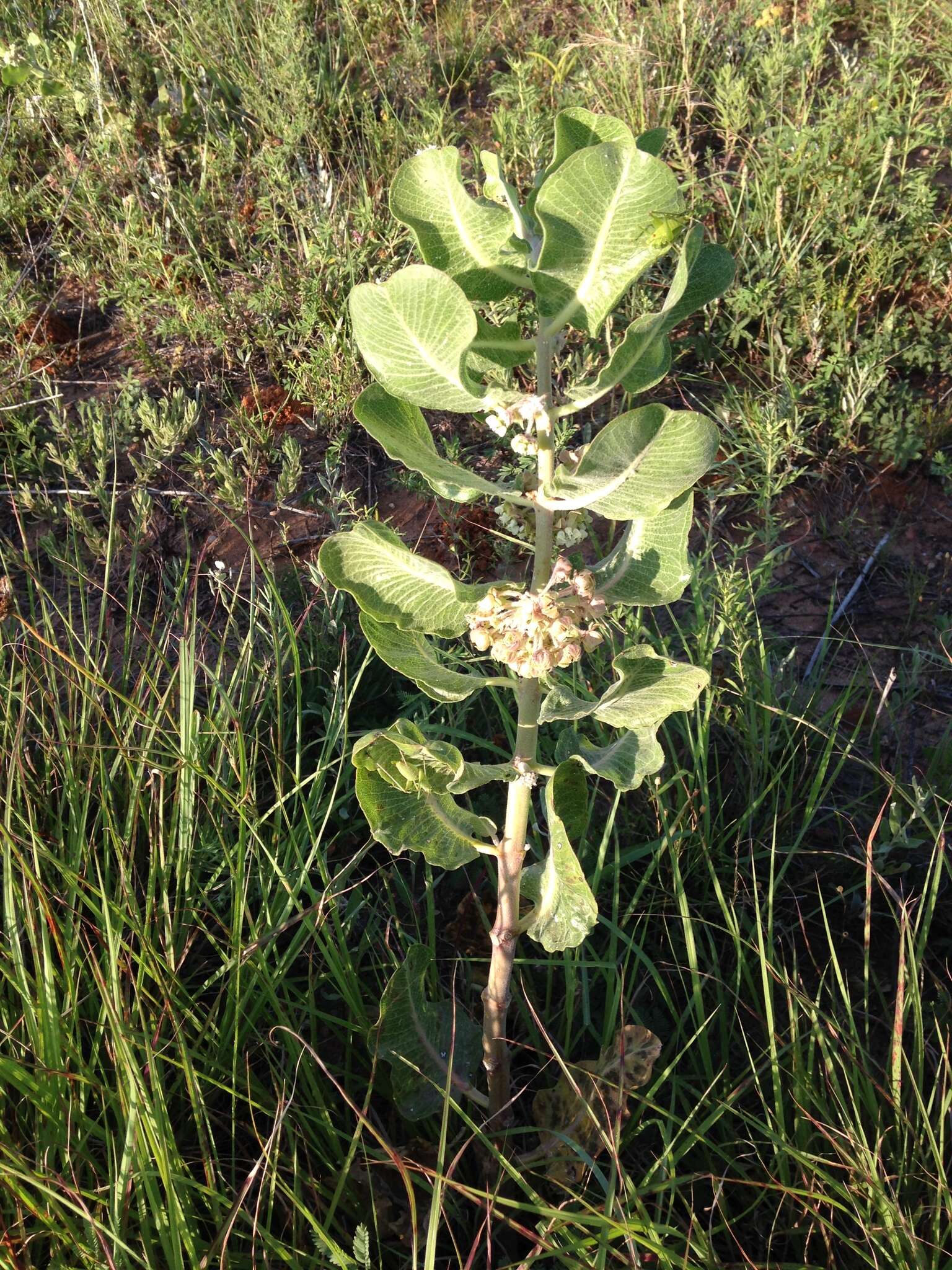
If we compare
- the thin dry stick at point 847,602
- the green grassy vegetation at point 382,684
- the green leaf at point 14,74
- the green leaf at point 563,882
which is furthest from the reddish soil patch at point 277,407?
the green leaf at point 563,882

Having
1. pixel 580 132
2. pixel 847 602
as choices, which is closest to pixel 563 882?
pixel 580 132

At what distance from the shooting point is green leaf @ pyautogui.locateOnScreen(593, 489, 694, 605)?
1266mm

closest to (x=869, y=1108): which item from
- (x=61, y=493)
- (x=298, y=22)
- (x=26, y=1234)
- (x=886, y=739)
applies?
(x=886, y=739)

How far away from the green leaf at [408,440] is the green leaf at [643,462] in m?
0.11

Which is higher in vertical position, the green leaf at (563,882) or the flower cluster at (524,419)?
the flower cluster at (524,419)

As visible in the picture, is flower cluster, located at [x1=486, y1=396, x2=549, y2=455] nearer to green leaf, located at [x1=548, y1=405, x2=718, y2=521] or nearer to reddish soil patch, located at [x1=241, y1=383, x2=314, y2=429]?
green leaf, located at [x1=548, y1=405, x2=718, y2=521]

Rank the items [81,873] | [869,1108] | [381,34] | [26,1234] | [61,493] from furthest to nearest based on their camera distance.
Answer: [381,34] → [61,493] → [81,873] → [869,1108] → [26,1234]

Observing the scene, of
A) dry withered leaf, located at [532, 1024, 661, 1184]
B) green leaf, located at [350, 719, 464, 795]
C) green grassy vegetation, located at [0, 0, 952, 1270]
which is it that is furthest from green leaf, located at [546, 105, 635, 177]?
dry withered leaf, located at [532, 1024, 661, 1184]

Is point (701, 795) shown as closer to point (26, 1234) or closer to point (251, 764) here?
point (251, 764)

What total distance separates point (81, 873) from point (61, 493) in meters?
1.54

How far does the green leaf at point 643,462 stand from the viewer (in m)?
1.11

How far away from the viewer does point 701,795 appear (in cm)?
204

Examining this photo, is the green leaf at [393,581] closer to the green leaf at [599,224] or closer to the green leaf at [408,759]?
the green leaf at [408,759]

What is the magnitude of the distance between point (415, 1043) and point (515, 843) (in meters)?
0.45
